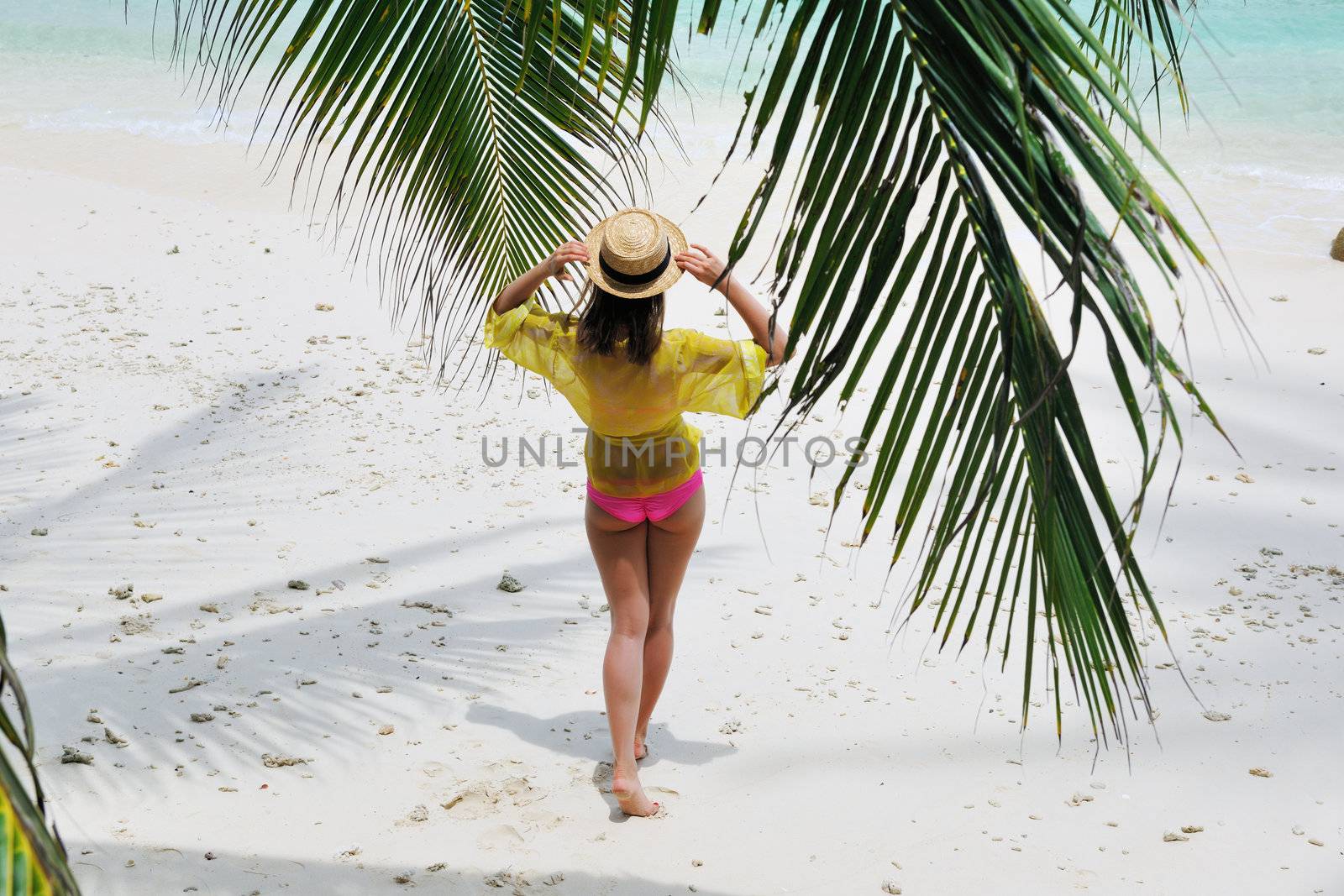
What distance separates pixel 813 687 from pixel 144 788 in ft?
5.83

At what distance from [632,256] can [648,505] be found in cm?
64

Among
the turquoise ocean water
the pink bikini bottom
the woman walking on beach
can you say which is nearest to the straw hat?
the woman walking on beach

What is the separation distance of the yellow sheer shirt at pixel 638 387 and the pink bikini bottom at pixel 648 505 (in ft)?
0.06

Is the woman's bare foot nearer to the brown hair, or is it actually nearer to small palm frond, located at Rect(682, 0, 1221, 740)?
the brown hair

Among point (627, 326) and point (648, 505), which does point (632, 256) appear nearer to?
point (627, 326)

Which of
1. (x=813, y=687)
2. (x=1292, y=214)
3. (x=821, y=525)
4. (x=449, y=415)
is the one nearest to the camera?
(x=813, y=687)

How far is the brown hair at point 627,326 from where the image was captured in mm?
2535

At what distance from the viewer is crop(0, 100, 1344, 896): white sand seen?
8.66ft

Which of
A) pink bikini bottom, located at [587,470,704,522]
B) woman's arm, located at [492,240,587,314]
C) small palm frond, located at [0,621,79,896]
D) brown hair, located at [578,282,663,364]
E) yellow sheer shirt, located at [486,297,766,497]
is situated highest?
woman's arm, located at [492,240,587,314]

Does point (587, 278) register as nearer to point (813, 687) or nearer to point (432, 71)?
point (432, 71)

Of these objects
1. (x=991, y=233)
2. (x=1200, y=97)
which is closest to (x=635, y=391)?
(x=991, y=233)

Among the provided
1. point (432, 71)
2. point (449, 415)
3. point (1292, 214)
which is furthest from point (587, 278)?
point (1292, 214)

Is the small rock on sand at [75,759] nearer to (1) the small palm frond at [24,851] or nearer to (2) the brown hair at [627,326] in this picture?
(2) the brown hair at [627,326]

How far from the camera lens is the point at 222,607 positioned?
3.55m
